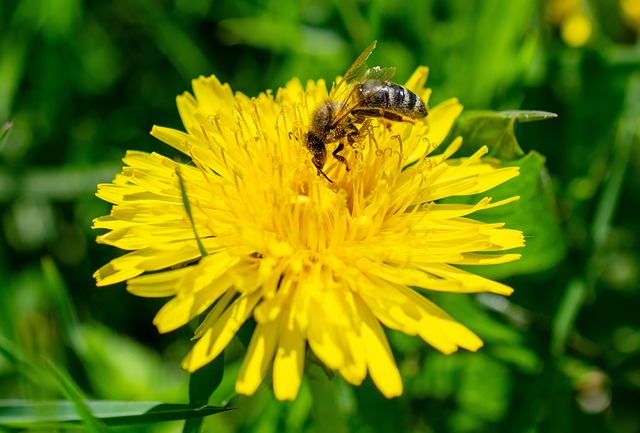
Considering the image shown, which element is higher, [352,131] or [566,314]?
[352,131]

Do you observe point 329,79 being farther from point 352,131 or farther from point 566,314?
point 566,314

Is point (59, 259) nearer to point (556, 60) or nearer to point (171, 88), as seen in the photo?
point (171, 88)

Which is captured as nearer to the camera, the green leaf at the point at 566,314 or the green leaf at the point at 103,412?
the green leaf at the point at 103,412

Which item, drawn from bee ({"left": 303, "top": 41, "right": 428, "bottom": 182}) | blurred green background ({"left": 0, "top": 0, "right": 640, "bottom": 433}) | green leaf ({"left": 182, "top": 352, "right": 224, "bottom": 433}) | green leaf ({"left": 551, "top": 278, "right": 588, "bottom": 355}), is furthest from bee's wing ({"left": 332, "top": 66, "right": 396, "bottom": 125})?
green leaf ({"left": 551, "top": 278, "right": 588, "bottom": 355})

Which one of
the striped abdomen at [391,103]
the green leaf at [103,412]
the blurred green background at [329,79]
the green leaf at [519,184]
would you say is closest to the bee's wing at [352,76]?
the striped abdomen at [391,103]

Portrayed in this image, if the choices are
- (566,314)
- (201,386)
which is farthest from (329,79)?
(201,386)

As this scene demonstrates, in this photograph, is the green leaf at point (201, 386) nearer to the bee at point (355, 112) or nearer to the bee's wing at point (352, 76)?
the bee at point (355, 112)

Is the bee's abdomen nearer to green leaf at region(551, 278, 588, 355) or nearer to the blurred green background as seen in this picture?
the blurred green background
